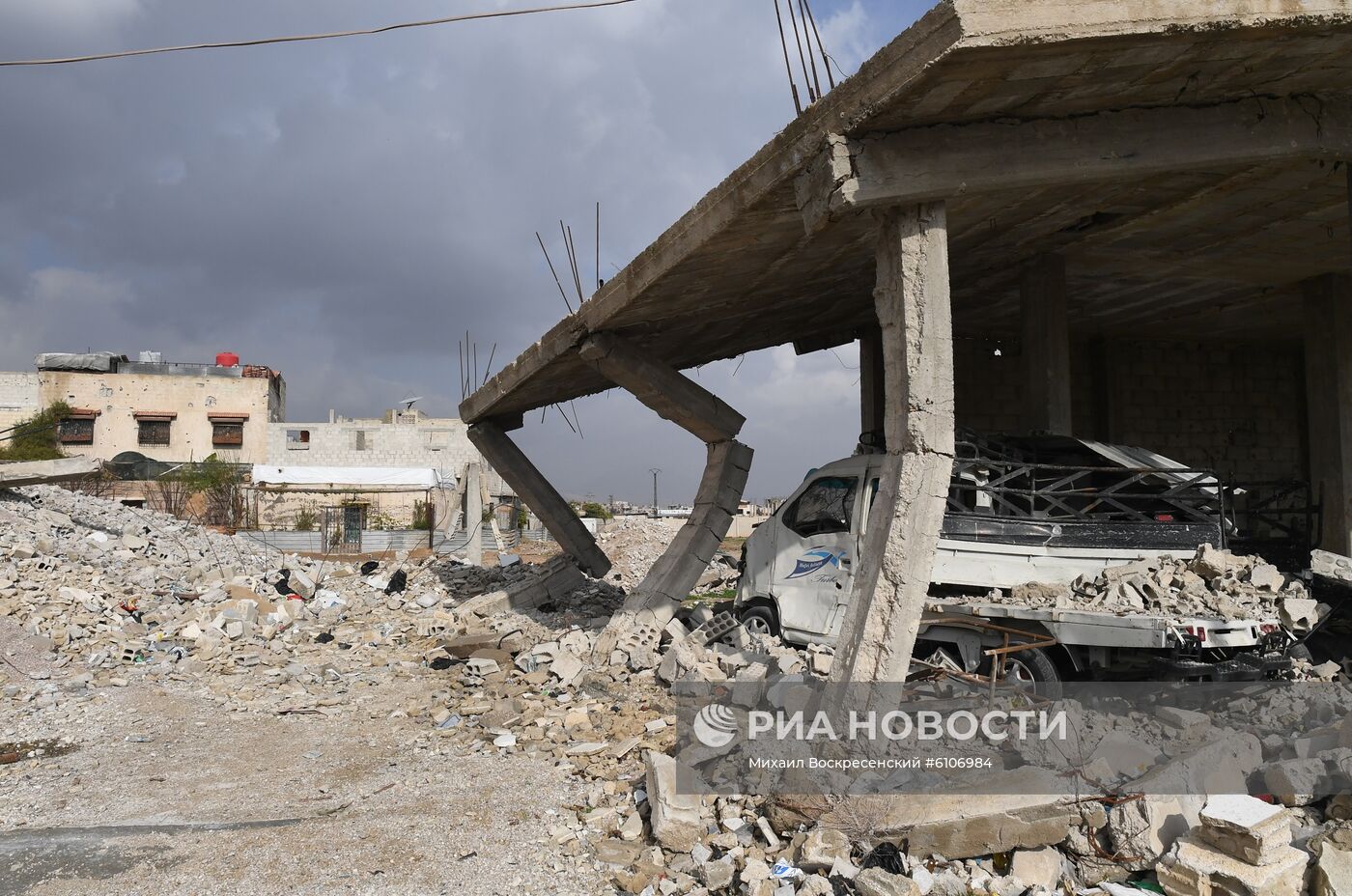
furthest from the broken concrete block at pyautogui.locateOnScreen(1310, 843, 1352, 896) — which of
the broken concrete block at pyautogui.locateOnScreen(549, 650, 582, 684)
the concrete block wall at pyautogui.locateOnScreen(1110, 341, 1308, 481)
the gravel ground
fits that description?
the concrete block wall at pyautogui.locateOnScreen(1110, 341, 1308, 481)

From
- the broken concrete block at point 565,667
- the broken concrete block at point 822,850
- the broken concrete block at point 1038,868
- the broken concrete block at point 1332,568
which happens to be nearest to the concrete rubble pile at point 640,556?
the broken concrete block at point 565,667

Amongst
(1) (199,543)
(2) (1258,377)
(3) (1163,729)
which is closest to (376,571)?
(1) (199,543)

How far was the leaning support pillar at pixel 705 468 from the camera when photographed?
9.80 metres

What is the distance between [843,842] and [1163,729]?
7.71ft

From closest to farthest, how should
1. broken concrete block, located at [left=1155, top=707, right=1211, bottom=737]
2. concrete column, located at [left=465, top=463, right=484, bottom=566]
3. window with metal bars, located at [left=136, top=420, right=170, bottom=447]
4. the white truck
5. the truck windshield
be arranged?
1. broken concrete block, located at [left=1155, top=707, right=1211, bottom=737]
2. the white truck
3. the truck windshield
4. concrete column, located at [left=465, top=463, right=484, bottom=566]
5. window with metal bars, located at [left=136, top=420, right=170, bottom=447]

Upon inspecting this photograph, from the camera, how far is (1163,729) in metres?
5.34

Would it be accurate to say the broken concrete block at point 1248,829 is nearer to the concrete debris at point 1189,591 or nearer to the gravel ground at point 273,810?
the concrete debris at point 1189,591

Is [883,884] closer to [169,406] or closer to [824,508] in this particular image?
[824,508]

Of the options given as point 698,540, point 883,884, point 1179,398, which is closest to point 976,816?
point 883,884

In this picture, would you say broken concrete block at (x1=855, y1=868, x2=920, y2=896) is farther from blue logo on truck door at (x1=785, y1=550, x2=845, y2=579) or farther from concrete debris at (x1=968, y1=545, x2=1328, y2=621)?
blue logo on truck door at (x1=785, y1=550, x2=845, y2=579)

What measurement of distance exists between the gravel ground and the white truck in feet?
8.57

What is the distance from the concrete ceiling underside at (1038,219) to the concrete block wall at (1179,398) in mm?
526

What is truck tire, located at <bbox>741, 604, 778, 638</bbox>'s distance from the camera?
8.48 meters

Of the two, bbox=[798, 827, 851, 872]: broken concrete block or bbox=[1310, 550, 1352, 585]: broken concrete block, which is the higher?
bbox=[1310, 550, 1352, 585]: broken concrete block
